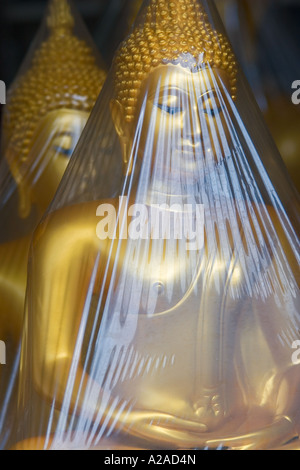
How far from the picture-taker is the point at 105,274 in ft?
5.05

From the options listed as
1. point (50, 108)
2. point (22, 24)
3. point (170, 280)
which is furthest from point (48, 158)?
point (22, 24)

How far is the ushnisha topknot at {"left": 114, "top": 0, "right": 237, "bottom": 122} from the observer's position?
1.68 meters

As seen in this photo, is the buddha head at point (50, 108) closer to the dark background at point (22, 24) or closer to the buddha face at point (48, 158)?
the buddha face at point (48, 158)

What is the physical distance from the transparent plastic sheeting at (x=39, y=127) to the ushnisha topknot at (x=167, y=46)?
428mm

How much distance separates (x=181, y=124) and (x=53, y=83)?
0.70 metres

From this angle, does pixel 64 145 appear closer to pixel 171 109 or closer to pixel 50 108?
pixel 50 108

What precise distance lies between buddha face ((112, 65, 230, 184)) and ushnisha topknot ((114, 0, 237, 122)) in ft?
0.12

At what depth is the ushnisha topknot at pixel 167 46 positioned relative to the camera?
66.0 inches

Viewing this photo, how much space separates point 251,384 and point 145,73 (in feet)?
2.29

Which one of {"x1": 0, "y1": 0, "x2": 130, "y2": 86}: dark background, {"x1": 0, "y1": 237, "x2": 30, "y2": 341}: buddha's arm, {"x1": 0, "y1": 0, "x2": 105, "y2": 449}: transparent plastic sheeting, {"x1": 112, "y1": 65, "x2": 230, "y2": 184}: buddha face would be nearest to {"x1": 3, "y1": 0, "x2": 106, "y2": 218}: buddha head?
{"x1": 0, "y1": 0, "x2": 105, "y2": 449}: transparent plastic sheeting

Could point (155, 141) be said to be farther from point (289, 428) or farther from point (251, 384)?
point (289, 428)

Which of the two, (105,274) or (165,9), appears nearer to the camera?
(105,274)

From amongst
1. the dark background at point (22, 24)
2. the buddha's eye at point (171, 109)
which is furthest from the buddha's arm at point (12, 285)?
the dark background at point (22, 24)

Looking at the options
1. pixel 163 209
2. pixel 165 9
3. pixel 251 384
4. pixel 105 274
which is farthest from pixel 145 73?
pixel 251 384
